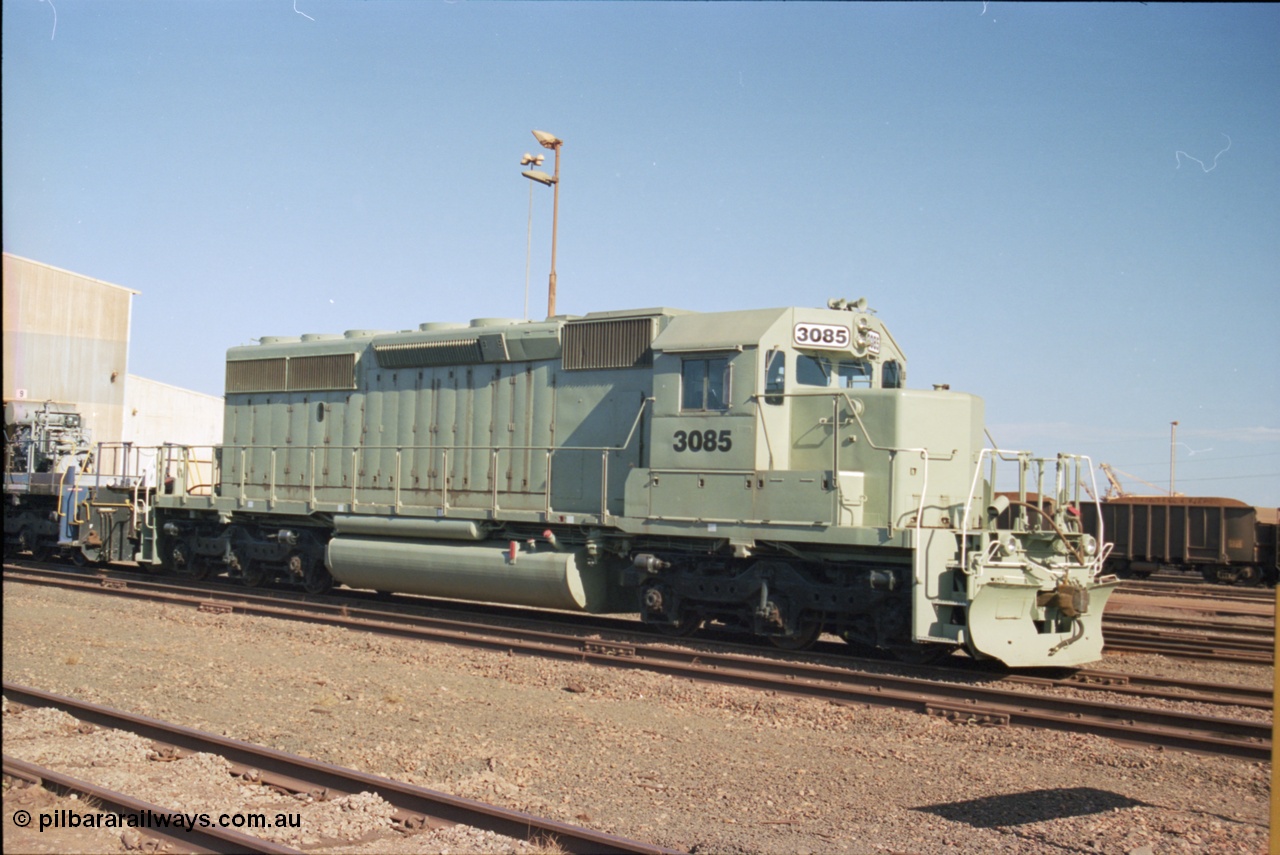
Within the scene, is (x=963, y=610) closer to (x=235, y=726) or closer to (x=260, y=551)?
(x=235, y=726)

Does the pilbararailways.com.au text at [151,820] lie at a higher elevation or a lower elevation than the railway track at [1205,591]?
higher

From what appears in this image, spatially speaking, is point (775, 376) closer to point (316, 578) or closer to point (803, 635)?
point (803, 635)

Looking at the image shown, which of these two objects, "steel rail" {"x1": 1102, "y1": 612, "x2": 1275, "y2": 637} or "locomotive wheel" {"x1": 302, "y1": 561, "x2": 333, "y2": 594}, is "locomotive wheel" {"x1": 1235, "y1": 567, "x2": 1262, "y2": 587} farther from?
"locomotive wheel" {"x1": 302, "y1": 561, "x2": 333, "y2": 594}

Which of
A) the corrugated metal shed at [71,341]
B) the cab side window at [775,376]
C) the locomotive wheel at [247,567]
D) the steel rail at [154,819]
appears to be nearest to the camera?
the steel rail at [154,819]

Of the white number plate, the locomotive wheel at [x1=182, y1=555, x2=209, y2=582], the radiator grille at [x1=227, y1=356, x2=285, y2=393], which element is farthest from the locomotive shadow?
the locomotive wheel at [x1=182, y1=555, x2=209, y2=582]

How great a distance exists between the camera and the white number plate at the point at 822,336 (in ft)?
38.7

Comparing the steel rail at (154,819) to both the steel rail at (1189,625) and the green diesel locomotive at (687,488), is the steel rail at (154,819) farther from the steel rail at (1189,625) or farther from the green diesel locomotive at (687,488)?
the steel rail at (1189,625)

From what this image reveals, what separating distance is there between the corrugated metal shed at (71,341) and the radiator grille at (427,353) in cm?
1346

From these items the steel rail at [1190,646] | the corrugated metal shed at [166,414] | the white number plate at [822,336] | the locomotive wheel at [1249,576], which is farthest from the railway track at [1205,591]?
the corrugated metal shed at [166,414]

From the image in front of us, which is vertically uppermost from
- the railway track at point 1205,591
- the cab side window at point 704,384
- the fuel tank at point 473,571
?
the cab side window at point 704,384

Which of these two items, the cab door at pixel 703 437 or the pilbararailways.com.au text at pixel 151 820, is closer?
the pilbararailways.com.au text at pixel 151 820

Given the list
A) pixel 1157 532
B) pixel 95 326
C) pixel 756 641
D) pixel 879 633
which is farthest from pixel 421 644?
pixel 95 326

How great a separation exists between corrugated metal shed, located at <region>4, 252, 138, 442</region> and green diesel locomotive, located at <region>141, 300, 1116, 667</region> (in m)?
13.5

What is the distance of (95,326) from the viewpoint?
106 feet
